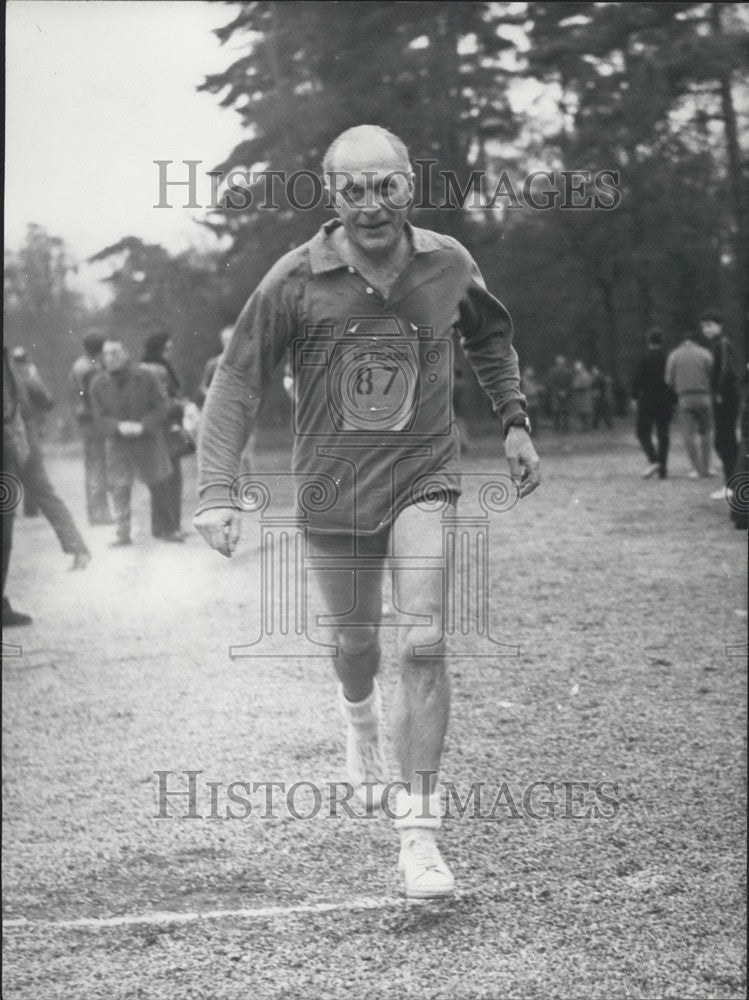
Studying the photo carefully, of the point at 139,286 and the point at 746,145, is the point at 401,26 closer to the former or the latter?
the point at 139,286

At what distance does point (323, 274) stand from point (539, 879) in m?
1.98

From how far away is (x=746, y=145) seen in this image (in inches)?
483

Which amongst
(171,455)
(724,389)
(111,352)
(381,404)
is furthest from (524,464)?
(724,389)

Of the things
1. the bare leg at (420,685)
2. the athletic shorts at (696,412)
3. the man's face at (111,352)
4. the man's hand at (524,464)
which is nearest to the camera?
the man's hand at (524,464)

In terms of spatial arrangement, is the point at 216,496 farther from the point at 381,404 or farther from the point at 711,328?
the point at 711,328

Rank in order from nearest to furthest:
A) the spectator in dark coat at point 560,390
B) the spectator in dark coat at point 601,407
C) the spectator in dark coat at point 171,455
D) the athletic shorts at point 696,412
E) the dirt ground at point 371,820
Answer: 1. the dirt ground at point 371,820
2. the spectator in dark coat at point 171,455
3. the spectator in dark coat at point 560,390
4. the athletic shorts at point 696,412
5. the spectator in dark coat at point 601,407

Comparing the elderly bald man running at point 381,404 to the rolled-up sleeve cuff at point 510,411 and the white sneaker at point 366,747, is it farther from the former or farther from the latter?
the white sneaker at point 366,747

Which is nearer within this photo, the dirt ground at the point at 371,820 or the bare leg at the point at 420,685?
the bare leg at the point at 420,685

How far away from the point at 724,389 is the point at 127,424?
486cm

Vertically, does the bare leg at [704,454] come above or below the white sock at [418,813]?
above

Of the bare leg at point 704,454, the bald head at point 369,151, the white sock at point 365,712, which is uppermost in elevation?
the bald head at point 369,151

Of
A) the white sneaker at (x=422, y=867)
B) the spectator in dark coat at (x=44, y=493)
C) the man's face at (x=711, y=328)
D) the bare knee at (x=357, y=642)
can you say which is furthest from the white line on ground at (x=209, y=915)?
the man's face at (x=711, y=328)

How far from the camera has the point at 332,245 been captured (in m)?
2.63

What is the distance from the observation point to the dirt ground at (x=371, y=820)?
3346mm
